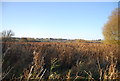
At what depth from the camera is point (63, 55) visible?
4629 millimetres

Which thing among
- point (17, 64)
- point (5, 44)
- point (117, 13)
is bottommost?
point (17, 64)

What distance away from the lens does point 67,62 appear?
4.62 m

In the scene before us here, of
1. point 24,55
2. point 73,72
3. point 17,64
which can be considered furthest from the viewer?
point 24,55

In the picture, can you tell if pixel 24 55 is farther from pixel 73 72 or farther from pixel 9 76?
pixel 73 72

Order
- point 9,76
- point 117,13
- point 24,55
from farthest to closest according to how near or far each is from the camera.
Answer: point 117,13 < point 24,55 < point 9,76

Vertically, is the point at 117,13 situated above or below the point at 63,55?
above

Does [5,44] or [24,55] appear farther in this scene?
[5,44]

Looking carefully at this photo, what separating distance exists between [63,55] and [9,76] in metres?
2.11

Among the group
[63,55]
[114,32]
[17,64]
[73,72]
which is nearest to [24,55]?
[17,64]

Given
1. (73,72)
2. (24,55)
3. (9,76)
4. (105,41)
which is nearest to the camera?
(9,76)

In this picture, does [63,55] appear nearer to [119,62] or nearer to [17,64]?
[17,64]

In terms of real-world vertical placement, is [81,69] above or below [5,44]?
below

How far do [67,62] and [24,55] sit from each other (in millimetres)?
1701

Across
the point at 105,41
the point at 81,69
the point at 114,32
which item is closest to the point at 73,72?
the point at 81,69
